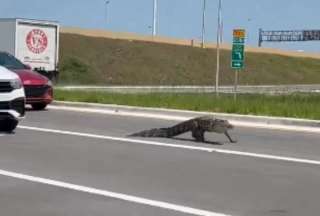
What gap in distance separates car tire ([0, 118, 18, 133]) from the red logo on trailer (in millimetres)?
19588

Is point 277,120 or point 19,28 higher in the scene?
point 19,28

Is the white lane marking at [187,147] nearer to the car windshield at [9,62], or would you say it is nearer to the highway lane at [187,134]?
the highway lane at [187,134]

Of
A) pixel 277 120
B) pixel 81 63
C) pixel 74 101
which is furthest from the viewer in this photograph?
pixel 81 63

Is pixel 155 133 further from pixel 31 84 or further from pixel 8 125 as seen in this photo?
pixel 31 84

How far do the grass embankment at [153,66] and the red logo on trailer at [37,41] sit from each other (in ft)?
78.3

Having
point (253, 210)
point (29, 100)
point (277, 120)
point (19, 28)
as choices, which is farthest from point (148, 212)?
point (19, 28)

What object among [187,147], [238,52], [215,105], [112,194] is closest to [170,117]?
[215,105]

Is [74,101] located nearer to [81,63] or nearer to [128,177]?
[128,177]

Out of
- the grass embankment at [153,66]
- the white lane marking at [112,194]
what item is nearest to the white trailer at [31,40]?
the grass embankment at [153,66]

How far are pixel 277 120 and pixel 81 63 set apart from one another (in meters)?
48.6

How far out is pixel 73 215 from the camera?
323 inches

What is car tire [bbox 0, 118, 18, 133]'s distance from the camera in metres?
15.4

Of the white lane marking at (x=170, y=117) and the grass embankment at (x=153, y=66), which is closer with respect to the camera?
the white lane marking at (x=170, y=117)

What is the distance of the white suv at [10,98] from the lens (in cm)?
1456
